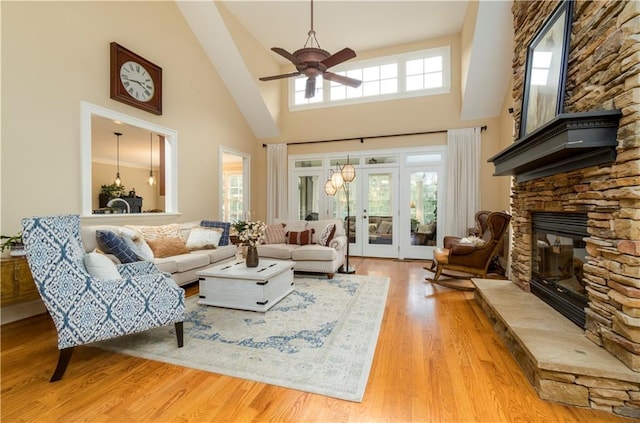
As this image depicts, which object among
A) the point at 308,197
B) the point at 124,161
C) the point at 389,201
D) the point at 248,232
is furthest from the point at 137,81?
the point at 124,161

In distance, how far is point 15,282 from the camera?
2678 mm

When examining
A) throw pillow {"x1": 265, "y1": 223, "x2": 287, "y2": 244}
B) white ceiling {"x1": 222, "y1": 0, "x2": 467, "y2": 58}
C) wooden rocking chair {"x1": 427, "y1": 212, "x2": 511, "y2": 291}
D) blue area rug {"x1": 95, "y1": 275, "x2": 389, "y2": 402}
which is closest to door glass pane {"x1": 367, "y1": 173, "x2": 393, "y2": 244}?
throw pillow {"x1": 265, "y1": 223, "x2": 287, "y2": 244}

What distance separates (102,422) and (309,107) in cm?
640

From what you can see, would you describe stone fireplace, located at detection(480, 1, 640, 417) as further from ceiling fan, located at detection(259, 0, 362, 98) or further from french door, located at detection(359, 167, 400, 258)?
french door, located at detection(359, 167, 400, 258)

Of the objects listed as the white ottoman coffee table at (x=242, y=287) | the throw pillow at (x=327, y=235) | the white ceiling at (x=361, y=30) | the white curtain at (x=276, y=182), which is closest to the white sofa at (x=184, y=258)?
the white ottoman coffee table at (x=242, y=287)

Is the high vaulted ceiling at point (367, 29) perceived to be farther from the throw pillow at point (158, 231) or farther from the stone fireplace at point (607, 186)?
the throw pillow at point (158, 231)

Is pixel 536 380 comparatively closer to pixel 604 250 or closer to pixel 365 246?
pixel 604 250

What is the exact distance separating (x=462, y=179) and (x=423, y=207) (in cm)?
92

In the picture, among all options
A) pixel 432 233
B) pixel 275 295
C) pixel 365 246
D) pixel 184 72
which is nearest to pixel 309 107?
A: pixel 184 72

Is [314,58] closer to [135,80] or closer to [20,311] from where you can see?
[135,80]

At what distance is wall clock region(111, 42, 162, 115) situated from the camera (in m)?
3.80

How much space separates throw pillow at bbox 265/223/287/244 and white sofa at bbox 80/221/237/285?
617 mm

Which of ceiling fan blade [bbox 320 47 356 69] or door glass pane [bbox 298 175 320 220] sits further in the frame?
door glass pane [bbox 298 175 320 220]

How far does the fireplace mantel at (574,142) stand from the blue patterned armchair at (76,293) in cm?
304
